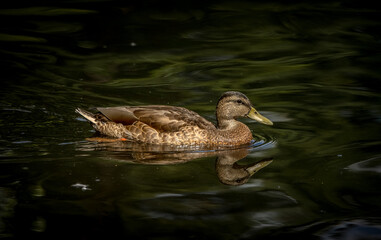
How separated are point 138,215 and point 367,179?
287cm

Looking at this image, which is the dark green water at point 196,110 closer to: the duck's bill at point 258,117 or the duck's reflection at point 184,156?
the duck's reflection at point 184,156

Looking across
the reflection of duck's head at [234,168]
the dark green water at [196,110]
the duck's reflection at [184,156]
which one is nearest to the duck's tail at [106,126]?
the dark green water at [196,110]

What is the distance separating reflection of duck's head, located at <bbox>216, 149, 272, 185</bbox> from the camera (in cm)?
805

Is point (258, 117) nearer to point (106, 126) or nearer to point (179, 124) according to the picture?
point (179, 124)

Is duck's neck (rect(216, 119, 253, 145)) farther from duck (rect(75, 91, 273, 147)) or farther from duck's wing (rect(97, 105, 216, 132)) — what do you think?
duck's wing (rect(97, 105, 216, 132))

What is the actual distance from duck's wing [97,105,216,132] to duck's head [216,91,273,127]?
28 centimetres

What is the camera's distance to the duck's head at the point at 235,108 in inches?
400

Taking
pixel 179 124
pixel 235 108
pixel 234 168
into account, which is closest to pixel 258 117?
pixel 235 108

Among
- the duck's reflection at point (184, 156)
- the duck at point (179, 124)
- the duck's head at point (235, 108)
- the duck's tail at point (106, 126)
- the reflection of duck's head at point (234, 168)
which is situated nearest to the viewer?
the reflection of duck's head at point (234, 168)

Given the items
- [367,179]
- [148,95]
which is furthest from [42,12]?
[367,179]

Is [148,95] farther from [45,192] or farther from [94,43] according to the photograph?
[45,192]

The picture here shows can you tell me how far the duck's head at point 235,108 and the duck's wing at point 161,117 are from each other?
0.28 m

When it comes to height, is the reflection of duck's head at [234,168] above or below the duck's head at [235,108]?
below

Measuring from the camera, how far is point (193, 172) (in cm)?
827
